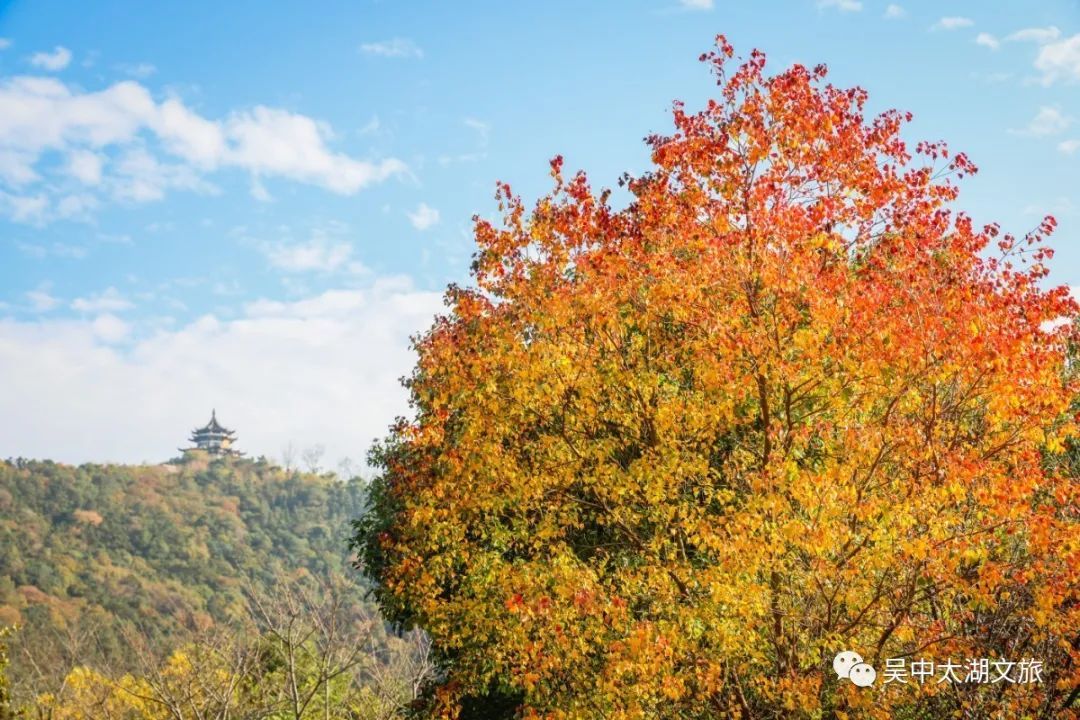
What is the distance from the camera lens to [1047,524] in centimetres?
820

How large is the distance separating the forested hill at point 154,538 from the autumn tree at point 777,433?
4571 centimetres

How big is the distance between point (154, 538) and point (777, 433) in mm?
86015

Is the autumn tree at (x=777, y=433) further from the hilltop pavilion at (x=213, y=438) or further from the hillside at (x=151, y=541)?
the hilltop pavilion at (x=213, y=438)

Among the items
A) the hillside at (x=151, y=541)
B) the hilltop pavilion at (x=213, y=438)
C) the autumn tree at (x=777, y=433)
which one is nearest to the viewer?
the autumn tree at (x=777, y=433)

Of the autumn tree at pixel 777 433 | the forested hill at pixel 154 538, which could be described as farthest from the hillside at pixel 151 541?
the autumn tree at pixel 777 433

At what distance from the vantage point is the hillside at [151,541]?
64750 mm

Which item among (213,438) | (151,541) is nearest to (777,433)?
(151,541)

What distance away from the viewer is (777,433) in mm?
9797

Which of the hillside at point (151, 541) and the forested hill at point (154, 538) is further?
the forested hill at point (154, 538)

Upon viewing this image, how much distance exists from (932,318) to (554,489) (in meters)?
4.62

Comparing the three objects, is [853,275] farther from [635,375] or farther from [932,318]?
[635,375]

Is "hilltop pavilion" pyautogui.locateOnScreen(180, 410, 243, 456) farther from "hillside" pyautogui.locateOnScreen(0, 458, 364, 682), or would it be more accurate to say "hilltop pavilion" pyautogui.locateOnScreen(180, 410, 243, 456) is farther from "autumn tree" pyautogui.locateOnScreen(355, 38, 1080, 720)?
"autumn tree" pyautogui.locateOnScreen(355, 38, 1080, 720)

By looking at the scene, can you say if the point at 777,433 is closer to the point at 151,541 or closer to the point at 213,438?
the point at 151,541

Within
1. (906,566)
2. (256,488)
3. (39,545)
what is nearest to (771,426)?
(906,566)
